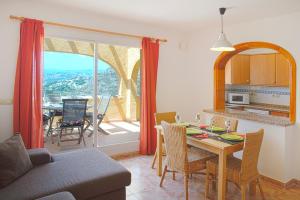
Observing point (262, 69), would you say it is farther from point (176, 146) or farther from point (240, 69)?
point (176, 146)

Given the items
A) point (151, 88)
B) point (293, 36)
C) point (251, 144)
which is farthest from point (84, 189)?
point (293, 36)

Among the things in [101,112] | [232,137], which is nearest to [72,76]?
[101,112]

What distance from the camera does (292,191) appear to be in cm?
312

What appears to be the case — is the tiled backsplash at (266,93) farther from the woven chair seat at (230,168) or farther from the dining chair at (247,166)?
the dining chair at (247,166)

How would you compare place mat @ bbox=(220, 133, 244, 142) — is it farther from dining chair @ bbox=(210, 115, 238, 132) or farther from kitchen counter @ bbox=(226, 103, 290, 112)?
kitchen counter @ bbox=(226, 103, 290, 112)

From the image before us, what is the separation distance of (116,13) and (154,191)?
2719mm

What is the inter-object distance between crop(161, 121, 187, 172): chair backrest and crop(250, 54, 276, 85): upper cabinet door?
353cm

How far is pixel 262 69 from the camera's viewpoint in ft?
17.9

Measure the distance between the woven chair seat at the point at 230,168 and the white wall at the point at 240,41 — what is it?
902 mm

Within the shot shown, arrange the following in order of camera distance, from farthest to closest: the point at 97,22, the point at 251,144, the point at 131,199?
the point at 97,22
the point at 131,199
the point at 251,144

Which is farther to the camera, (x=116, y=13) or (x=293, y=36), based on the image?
(x=116, y=13)

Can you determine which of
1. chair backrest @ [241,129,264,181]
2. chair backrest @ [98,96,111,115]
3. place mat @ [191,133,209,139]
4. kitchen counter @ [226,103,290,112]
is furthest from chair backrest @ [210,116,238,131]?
kitchen counter @ [226,103,290,112]

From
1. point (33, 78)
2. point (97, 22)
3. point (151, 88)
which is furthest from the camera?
point (151, 88)

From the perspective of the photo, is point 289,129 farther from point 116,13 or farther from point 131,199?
point 116,13
